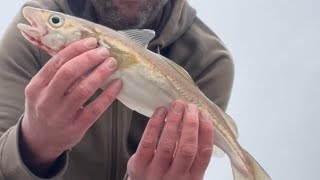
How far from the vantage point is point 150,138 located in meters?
3.38

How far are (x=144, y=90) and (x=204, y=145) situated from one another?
0.47 metres

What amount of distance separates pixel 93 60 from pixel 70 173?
1.78m

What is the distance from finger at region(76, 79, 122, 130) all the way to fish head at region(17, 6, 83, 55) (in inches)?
11.3

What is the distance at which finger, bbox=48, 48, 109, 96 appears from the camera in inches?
115

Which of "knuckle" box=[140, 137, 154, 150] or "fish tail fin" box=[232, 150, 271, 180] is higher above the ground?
"fish tail fin" box=[232, 150, 271, 180]

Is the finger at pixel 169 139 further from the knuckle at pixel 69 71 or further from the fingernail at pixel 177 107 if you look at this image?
the knuckle at pixel 69 71

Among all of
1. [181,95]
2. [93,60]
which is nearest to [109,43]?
[93,60]

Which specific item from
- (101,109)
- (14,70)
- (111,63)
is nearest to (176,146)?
(101,109)

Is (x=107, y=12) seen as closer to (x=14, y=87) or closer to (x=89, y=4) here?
(x=89, y=4)

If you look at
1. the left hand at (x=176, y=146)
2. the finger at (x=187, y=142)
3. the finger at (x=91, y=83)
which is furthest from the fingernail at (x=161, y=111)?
the finger at (x=91, y=83)

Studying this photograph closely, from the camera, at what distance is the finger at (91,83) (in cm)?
298

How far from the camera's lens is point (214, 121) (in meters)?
3.36

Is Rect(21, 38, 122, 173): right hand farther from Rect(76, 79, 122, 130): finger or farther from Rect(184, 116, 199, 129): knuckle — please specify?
Rect(184, 116, 199, 129): knuckle

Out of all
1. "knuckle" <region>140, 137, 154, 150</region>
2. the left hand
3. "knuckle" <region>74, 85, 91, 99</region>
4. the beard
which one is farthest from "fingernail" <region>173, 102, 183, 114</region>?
the beard
